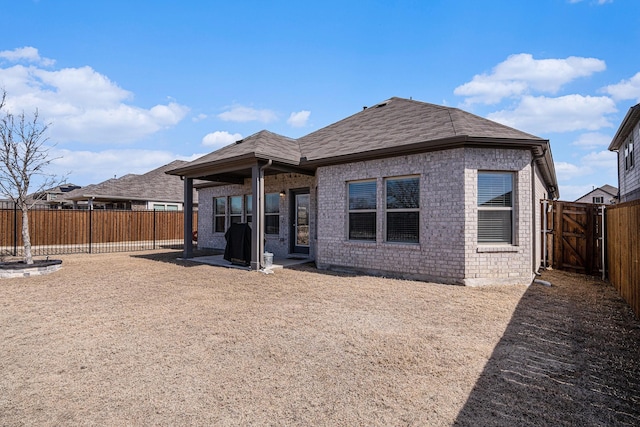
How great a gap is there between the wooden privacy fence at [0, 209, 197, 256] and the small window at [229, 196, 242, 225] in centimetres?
540

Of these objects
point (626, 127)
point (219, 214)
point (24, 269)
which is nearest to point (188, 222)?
point (219, 214)

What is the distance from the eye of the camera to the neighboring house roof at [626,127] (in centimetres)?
1099

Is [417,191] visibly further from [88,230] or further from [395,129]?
[88,230]

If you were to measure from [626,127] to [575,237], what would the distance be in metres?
6.85

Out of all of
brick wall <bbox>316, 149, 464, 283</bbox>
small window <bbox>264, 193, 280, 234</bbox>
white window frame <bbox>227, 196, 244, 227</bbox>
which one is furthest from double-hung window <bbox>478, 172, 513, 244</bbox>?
white window frame <bbox>227, 196, 244, 227</bbox>

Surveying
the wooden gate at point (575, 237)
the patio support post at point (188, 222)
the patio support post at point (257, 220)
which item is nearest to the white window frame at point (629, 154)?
the wooden gate at point (575, 237)

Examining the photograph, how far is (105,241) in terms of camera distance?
17484 mm

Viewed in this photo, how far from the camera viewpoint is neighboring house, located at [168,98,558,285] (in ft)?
23.5

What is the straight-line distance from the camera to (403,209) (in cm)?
805

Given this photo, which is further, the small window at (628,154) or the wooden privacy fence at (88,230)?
the wooden privacy fence at (88,230)

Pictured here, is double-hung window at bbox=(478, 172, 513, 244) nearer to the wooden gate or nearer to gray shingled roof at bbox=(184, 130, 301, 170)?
the wooden gate

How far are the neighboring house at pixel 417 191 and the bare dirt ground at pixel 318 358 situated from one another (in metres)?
1.18

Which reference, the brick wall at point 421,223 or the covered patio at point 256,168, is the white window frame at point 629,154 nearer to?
the brick wall at point 421,223

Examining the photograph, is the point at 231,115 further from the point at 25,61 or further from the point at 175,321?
the point at 175,321
